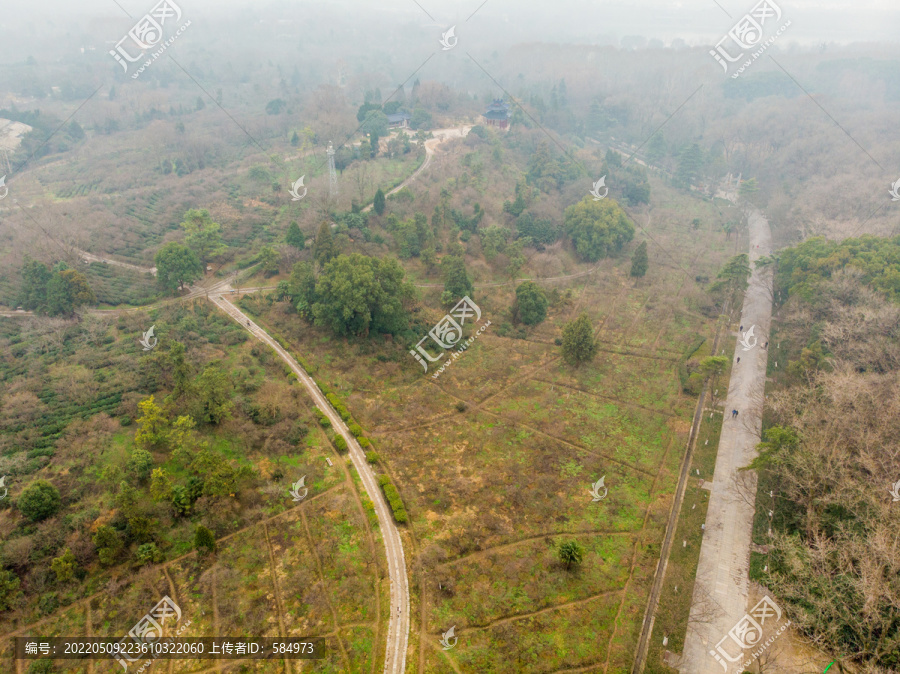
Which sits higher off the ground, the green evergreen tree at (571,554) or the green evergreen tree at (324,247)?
the green evergreen tree at (324,247)

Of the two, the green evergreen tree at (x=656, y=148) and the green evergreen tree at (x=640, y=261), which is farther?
the green evergreen tree at (x=656, y=148)

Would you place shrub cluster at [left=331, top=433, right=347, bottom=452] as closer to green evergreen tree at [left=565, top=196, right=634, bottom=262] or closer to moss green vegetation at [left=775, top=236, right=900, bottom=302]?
green evergreen tree at [left=565, top=196, right=634, bottom=262]

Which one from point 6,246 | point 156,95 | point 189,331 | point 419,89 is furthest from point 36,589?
point 156,95

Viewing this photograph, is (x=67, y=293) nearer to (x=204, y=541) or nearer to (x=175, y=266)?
(x=175, y=266)

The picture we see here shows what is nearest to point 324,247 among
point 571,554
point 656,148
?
point 571,554

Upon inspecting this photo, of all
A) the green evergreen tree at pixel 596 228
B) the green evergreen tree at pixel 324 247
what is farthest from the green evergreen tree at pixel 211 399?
the green evergreen tree at pixel 596 228

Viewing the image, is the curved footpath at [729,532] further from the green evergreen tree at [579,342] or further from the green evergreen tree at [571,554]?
the green evergreen tree at [579,342]

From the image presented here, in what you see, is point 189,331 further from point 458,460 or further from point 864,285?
point 864,285
